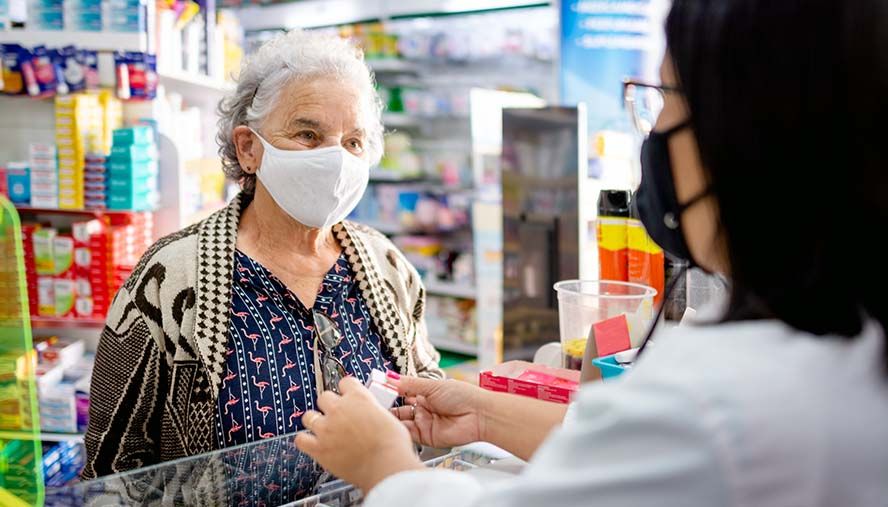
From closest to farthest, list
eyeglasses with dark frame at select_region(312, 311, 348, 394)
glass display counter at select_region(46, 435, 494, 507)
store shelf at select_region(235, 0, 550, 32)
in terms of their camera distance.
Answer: glass display counter at select_region(46, 435, 494, 507), eyeglasses with dark frame at select_region(312, 311, 348, 394), store shelf at select_region(235, 0, 550, 32)

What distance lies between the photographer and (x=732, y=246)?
2.86ft

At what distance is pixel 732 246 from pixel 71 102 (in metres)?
3.91

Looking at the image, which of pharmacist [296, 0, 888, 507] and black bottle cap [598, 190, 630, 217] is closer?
pharmacist [296, 0, 888, 507]

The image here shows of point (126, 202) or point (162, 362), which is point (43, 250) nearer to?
point (126, 202)

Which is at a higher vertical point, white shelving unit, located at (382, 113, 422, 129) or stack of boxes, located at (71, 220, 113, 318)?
white shelving unit, located at (382, 113, 422, 129)

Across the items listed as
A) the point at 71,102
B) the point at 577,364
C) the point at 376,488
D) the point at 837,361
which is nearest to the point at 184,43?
the point at 71,102

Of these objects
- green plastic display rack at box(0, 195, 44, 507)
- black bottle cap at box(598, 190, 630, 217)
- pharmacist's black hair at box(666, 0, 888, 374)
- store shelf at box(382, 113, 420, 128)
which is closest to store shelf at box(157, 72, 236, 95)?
green plastic display rack at box(0, 195, 44, 507)

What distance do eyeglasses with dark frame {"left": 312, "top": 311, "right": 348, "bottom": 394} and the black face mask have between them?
4.23 feet

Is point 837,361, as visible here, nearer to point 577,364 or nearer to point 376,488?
point 376,488

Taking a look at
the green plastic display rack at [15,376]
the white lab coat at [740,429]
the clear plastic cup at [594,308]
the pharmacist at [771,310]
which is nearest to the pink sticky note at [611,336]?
the clear plastic cup at [594,308]

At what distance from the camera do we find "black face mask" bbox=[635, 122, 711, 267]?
1.00 meters

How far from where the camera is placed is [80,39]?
426 cm

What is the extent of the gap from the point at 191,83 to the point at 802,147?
4681 millimetres

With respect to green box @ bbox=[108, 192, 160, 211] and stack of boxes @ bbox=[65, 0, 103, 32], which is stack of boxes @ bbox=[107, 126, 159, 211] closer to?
green box @ bbox=[108, 192, 160, 211]
